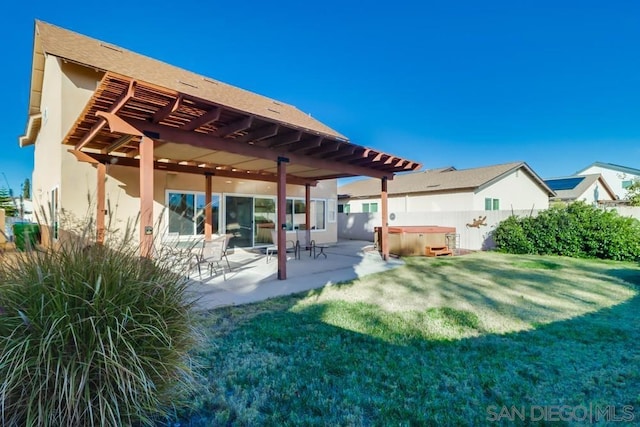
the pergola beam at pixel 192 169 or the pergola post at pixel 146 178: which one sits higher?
the pergola beam at pixel 192 169

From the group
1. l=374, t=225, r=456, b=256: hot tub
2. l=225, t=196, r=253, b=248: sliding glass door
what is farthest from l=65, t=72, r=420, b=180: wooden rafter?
l=374, t=225, r=456, b=256: hot tub

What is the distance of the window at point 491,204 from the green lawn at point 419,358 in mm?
12562

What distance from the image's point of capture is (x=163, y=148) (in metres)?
7.50

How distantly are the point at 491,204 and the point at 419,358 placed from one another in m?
17.7

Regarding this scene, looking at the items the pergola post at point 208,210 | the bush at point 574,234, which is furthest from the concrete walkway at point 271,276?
the bush at point 574,234

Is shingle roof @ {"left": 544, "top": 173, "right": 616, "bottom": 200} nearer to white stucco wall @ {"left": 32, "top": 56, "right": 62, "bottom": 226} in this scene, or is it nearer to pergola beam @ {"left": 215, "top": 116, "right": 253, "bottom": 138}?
pergola beam @ {"left": 215, "top": 116, "right": 253, "bottom": 138}

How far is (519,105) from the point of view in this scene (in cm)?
2025

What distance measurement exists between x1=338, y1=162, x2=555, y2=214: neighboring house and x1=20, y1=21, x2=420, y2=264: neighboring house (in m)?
8.56

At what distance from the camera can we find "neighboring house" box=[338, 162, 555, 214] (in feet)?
57.6

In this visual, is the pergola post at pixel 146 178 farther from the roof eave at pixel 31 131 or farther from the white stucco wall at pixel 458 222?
the white stucco wall at pixel 458 222

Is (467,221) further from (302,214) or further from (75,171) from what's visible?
(75,171)

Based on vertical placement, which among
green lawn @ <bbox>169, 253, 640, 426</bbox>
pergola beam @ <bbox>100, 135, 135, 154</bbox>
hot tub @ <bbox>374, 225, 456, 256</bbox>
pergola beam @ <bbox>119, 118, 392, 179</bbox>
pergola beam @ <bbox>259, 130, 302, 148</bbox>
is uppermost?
pergola beam @ <bbox>259, 130, 302, 148</bbox>

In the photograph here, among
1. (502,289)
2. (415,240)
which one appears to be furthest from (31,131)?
(502,289)

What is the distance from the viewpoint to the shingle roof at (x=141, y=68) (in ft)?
28.1
